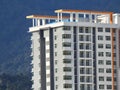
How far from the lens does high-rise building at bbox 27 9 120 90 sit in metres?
132

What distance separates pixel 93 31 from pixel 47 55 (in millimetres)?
7313

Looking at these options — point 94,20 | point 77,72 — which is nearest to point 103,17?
point 94,20

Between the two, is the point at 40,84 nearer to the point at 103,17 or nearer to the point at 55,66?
the point at 55,66

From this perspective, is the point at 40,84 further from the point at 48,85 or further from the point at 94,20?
the point at 94,20

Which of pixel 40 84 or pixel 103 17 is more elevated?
pixel 103 17

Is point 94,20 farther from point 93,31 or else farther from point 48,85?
point 48,85

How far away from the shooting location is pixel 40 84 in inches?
5359

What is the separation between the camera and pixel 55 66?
133000 millimetres

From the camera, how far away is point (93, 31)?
13350 cm

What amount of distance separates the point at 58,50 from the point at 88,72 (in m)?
5.11

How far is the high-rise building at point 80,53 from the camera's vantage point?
132 metres

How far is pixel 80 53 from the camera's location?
434 feet

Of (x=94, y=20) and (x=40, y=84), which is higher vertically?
(x=94, y=20)

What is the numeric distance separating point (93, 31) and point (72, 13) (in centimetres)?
384
